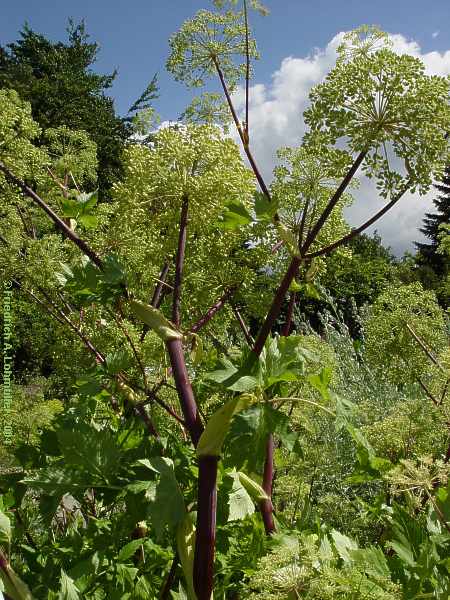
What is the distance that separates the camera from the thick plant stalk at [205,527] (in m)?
1.59

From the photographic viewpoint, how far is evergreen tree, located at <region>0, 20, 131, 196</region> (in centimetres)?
2977

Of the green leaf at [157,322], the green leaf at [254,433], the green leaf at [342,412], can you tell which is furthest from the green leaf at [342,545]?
the green leaf at [157,322]

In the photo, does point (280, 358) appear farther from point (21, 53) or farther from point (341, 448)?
point (21, 53)

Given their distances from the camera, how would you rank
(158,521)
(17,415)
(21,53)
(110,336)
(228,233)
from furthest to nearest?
(21,53) → (17,415) → (110,336) → (228,233) → (158,521)

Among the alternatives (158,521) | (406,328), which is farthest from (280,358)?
(406,328)

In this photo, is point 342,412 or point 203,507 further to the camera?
point 342,412

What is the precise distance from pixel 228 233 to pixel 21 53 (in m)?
38.1

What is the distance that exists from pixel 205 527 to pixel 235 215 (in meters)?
1.02

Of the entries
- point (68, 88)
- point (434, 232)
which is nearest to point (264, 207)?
point (68, 88)

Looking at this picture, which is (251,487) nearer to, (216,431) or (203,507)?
(203,507)

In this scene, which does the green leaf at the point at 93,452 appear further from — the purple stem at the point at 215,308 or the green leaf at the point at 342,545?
the green leaf at the point at 342,545

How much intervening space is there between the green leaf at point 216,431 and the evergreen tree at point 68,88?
1094 inches

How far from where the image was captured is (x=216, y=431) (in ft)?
5.01

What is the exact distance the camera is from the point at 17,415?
12.6 ft
